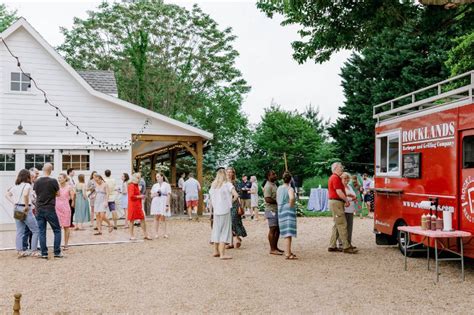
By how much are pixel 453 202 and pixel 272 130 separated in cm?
3420

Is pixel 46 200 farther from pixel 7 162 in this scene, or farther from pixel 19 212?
pixel 7 162

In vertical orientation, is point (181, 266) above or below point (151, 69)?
below

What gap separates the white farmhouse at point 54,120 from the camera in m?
18.2

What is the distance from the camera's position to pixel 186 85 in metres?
39.0

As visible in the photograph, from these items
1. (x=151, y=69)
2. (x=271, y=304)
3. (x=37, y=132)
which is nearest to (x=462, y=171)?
(x=271, y=304)

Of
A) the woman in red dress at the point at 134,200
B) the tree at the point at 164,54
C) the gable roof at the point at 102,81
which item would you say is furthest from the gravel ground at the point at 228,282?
the tree at the point at 164,54

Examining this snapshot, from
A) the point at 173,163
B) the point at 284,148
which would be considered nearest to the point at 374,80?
the point at 284,148

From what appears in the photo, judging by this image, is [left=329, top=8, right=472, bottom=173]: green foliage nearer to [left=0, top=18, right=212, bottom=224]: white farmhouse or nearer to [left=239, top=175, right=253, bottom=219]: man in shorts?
[left=239, top=175, right=253, bottom=219]: man in shorts

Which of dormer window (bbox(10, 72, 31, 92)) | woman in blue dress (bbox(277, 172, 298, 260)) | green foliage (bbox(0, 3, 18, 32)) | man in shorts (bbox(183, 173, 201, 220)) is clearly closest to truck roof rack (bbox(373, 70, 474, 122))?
woman in blue dress (bbox(277, 172, 298, 260))

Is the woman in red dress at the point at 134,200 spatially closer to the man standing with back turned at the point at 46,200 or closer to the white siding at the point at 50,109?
the man standing with back turned at the point at 46,200

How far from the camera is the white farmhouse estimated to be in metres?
18.2

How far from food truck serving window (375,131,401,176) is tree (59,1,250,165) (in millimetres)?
27405

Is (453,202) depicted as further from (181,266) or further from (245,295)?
(181,266)

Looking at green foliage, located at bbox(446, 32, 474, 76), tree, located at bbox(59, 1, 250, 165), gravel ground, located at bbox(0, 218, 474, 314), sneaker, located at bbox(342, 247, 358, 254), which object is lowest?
gravel ground, located at bbox(0, 218, 474, 314)
